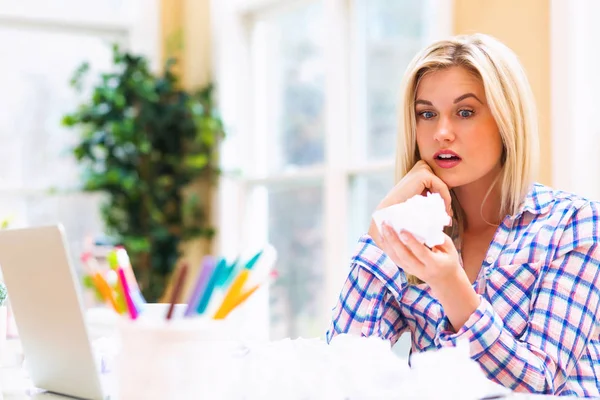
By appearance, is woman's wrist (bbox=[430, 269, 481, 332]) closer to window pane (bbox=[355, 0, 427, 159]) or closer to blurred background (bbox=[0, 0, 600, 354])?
blurred background (bbox=[0, 0, 600, 354])

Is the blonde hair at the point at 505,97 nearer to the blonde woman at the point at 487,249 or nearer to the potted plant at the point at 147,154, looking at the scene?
the blonde woman at the point at 487,249

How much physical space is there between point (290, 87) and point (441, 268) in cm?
287

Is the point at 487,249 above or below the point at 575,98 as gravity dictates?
below

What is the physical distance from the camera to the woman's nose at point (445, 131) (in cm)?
158

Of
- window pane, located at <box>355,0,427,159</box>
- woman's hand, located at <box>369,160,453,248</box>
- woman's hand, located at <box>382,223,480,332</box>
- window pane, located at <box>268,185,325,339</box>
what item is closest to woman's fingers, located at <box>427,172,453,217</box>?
woman's hand, located at <box>369,160,453,248</box>

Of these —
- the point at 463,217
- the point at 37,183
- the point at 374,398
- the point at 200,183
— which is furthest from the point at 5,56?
the point at 374,398

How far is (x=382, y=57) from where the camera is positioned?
3.33 m

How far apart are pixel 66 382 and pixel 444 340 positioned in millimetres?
570

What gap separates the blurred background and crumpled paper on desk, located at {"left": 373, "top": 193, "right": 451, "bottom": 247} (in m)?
1.64

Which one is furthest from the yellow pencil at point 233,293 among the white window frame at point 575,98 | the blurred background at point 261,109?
the blurred background at point 261,109

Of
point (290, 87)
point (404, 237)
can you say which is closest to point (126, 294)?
point (404, 237)

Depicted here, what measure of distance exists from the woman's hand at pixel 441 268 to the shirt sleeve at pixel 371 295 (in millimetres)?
276

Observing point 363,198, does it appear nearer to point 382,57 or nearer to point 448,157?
point 382,57

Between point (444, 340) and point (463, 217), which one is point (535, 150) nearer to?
point (463, 217)
